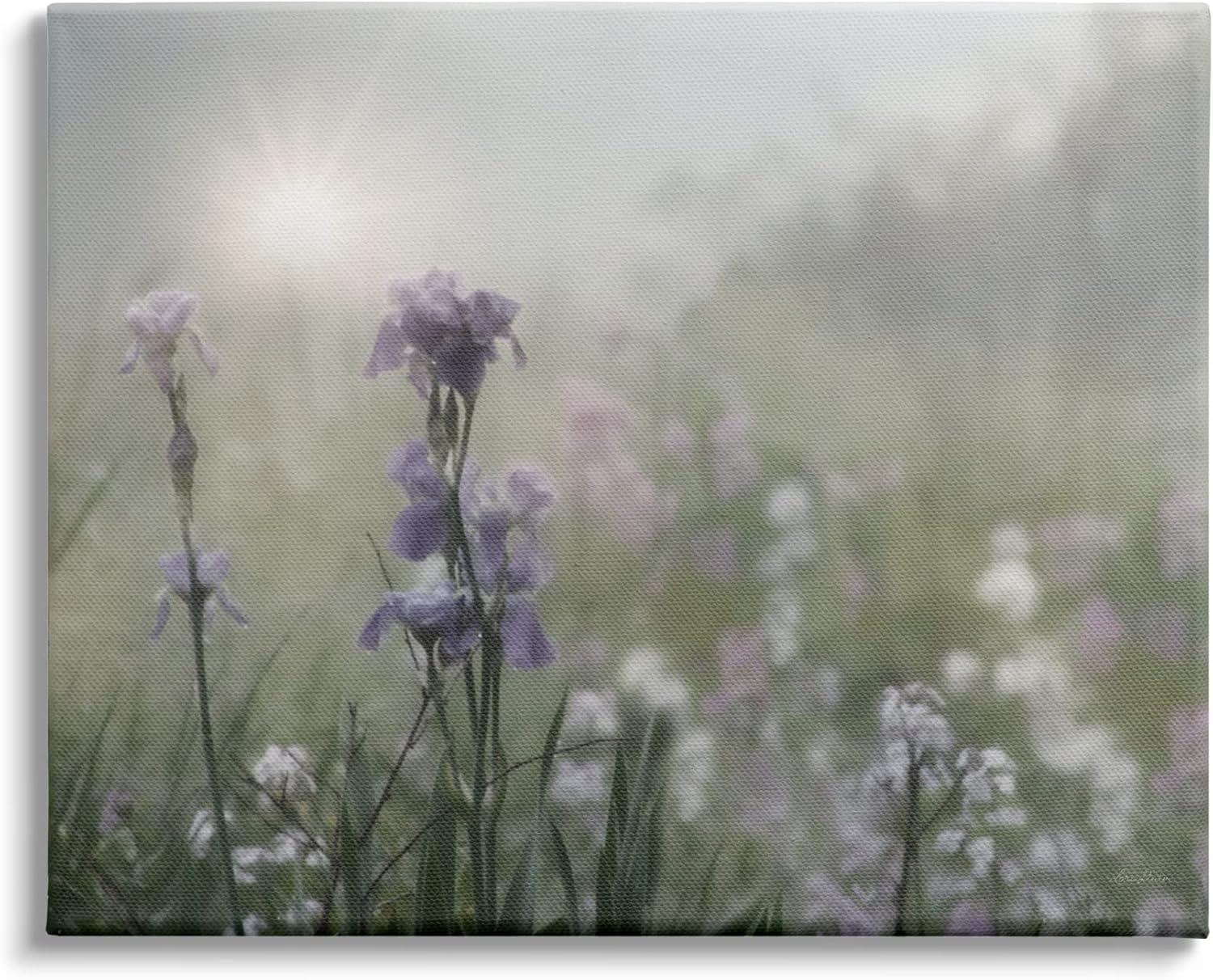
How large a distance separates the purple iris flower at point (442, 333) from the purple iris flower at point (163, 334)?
0.55 ft

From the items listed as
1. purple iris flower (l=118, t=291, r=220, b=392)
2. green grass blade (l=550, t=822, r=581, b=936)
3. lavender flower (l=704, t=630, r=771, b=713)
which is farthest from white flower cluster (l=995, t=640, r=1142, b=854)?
purple iris flower (l=118, t=291, r=220, b=392)

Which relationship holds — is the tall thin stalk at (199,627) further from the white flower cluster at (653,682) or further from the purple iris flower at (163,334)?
the white flower cluster at (653,682)

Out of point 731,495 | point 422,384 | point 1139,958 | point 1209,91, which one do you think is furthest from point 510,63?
point 1139,958

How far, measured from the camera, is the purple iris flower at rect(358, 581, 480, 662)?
1.10m

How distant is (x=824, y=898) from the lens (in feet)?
3.60

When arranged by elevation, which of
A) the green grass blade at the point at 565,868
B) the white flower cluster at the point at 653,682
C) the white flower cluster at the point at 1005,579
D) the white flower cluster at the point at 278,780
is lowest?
the green grass blade at the point at 565,868

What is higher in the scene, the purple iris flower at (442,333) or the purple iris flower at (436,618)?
the purple iris flower at (442,333)

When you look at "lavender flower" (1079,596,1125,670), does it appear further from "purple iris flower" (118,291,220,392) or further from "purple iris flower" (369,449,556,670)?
"purple iris flower" (118,291,220,392)

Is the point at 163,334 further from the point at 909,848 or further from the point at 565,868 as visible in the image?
the point at 909,848

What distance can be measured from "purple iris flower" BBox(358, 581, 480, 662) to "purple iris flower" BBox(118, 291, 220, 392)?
11.5 inches

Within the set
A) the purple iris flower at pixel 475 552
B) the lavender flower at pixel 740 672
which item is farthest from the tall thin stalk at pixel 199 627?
the lavender flower at pixel 740 672

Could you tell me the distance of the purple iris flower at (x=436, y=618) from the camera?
1096 millimetres

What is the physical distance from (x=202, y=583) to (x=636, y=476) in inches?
17.1

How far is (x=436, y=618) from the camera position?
110cm
